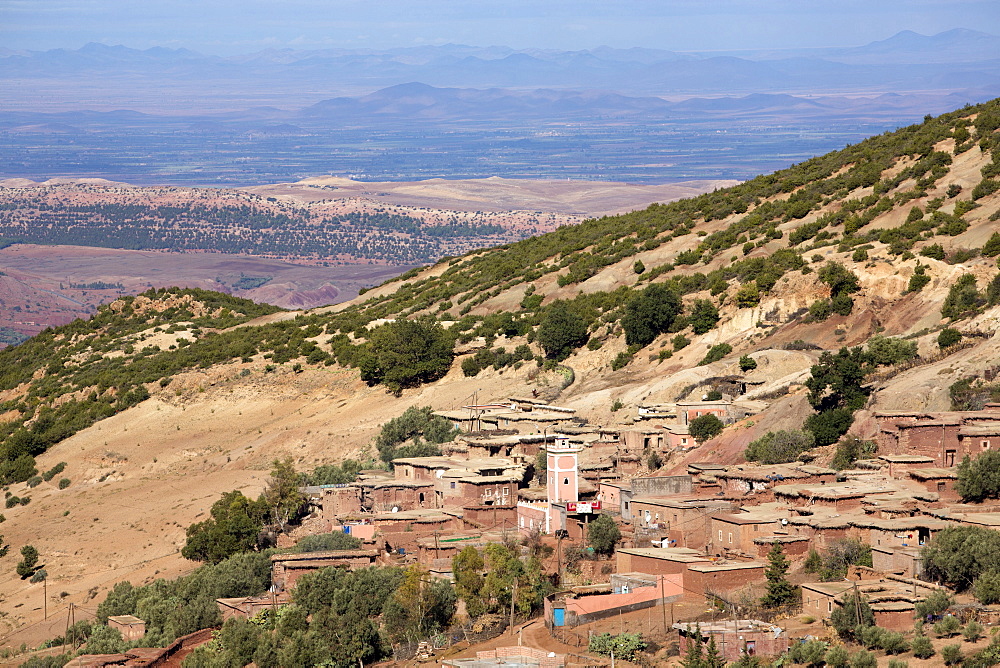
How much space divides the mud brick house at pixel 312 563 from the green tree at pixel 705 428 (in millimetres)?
9581

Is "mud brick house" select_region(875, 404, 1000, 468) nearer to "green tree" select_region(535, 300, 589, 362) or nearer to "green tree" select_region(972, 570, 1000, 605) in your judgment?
"green tree" select_region(972, 570, 1000, 605)

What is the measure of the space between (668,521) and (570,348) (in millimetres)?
21080

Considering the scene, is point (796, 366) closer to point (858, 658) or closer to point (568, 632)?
point (568, 632)

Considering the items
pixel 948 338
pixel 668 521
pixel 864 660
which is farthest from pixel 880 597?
pixel 948 338

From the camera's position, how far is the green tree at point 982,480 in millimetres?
28625

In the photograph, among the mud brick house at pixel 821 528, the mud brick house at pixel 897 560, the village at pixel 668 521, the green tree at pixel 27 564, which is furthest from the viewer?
the green tree at pixel 27 564

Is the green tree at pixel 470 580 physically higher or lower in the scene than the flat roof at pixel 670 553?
lower

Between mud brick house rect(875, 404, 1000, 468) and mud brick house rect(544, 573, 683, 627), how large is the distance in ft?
22.9

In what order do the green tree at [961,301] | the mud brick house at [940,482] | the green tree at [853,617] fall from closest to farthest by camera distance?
the green tree at [853,617]
the mud brick house at [940,482]
the green tree at [961,301]

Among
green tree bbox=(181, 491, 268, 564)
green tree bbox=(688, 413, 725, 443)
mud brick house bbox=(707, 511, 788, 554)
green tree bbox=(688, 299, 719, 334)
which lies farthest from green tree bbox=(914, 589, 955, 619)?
green tree bbox=(688, 299, 719, 334)

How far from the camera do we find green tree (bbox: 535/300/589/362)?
5153 centimetres

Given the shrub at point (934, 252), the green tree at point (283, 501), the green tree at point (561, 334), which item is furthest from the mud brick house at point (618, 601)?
the green tree at point (561, 334)

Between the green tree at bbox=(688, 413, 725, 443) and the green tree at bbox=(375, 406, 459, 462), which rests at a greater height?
the green tree at bbox=(688, 413, 725, 443)

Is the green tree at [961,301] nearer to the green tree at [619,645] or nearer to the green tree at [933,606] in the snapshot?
the green tree at [933,606]
